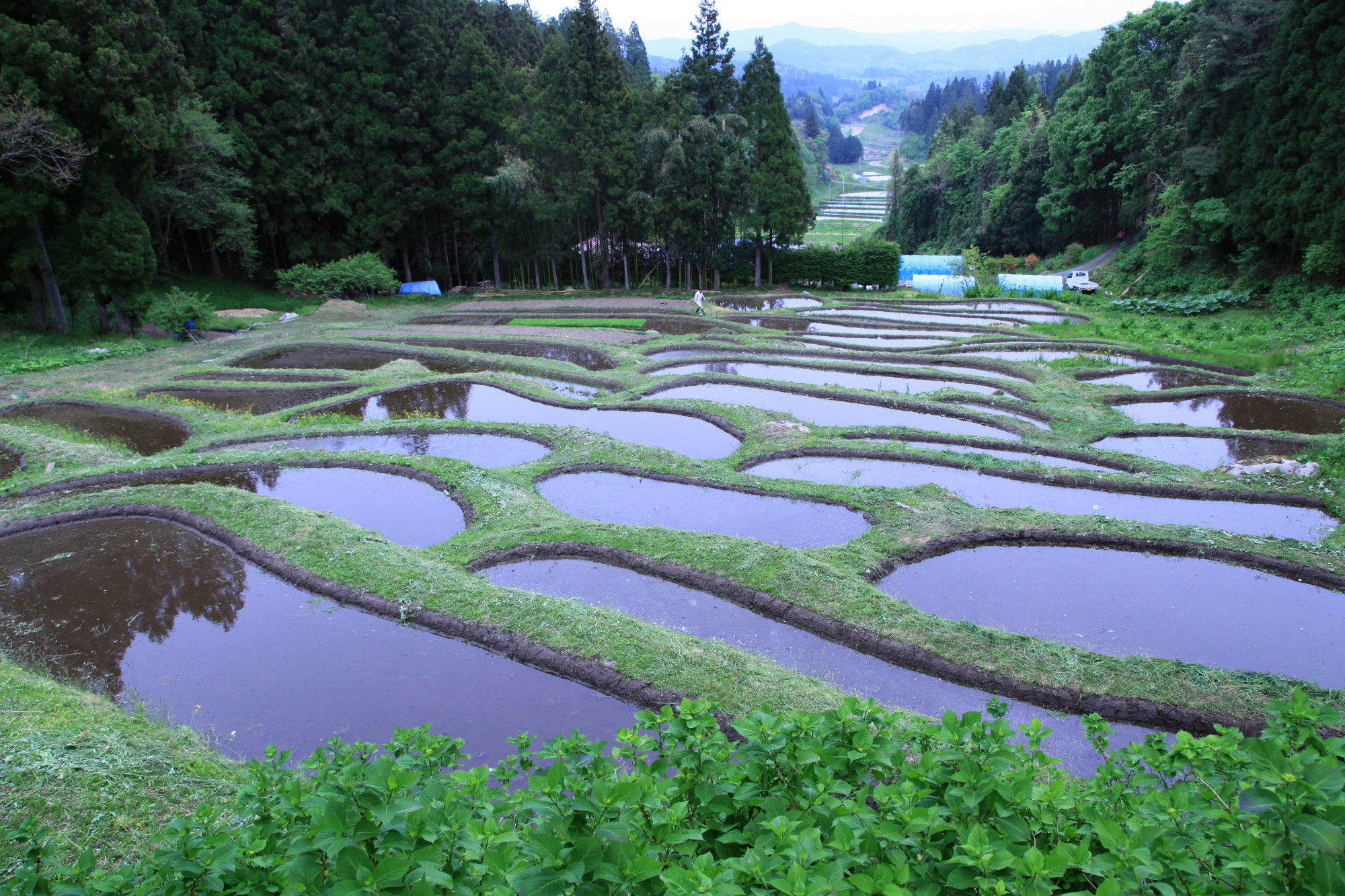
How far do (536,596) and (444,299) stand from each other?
32512mm

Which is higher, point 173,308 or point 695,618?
point 173,308

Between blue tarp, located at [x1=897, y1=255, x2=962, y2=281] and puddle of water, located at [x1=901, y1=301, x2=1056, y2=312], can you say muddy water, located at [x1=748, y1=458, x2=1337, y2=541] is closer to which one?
puddle of water, located at [x1=901, y1=301, x2=1056, y2=312]

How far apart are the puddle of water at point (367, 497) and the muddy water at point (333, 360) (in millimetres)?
8792

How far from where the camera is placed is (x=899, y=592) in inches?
324

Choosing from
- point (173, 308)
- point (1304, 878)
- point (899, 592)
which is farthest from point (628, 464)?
point (173, 308)

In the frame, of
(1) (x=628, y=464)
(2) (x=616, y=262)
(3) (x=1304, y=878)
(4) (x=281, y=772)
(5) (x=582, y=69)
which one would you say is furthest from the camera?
(2) (x=616, y=262)

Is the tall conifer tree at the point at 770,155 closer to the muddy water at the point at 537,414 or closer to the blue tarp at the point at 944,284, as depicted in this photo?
the blue tarp at the point at 944,284

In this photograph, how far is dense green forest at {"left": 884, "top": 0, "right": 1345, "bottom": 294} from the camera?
24000 mm

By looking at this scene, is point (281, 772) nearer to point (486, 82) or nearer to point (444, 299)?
point (444, 299)

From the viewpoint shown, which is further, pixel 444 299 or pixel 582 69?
pixel 444 299

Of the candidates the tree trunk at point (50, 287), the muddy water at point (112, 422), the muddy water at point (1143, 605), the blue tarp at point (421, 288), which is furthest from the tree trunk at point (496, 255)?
the muddy water at point (1143, 605)

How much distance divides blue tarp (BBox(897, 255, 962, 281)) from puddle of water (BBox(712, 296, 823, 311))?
1330cm

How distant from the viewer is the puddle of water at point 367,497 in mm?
10289

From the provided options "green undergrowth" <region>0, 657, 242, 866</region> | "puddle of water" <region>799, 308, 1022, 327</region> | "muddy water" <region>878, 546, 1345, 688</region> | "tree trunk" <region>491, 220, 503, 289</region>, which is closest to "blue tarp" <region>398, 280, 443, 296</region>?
"tree trunk" <region>491, 220, 503, 289</region>
